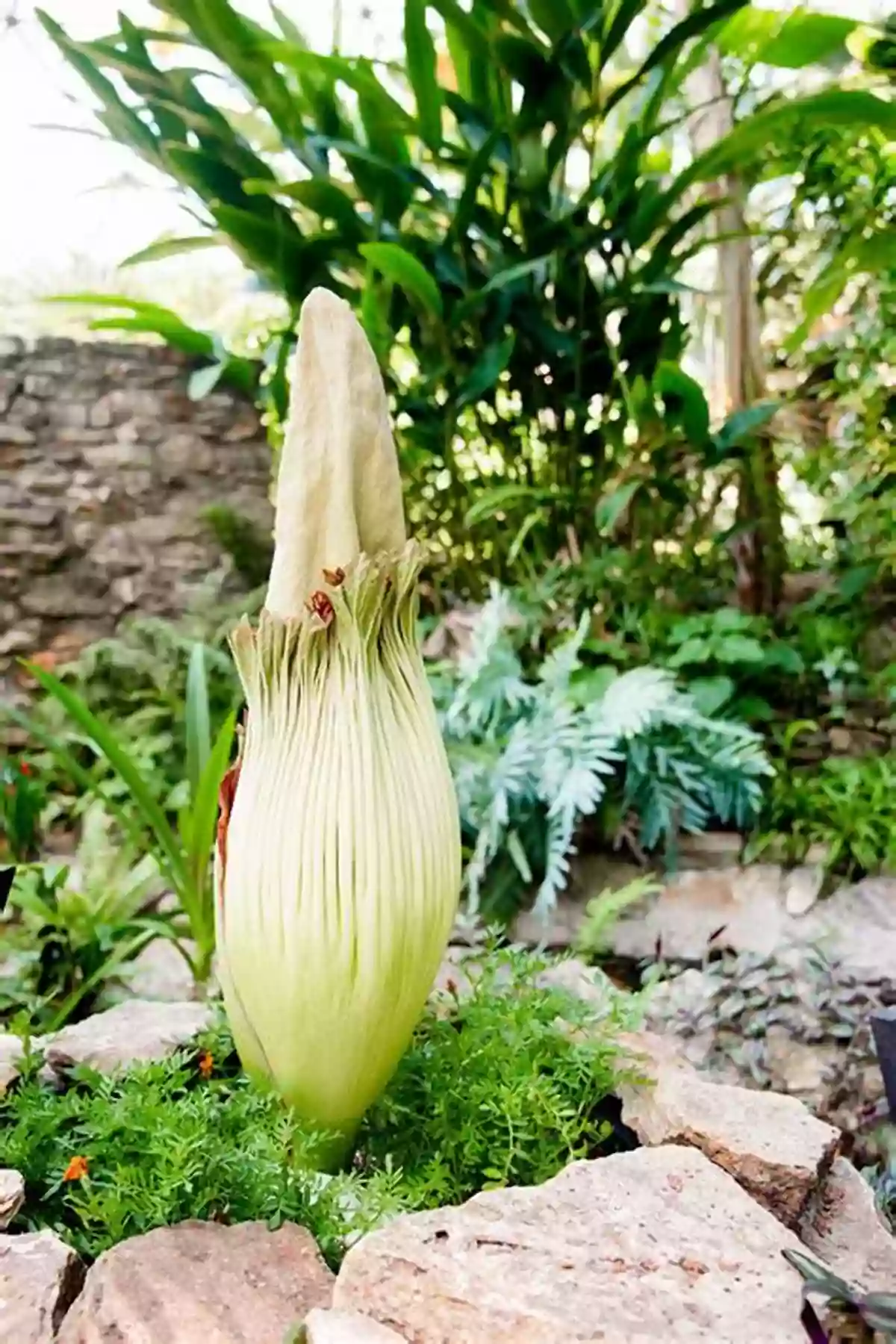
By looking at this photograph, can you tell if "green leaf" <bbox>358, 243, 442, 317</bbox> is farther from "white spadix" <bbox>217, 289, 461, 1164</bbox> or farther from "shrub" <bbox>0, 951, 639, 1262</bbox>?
"shrub" <bbox>0, 951, 639, 1262</bbox>

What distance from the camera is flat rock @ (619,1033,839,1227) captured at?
0.88 meters

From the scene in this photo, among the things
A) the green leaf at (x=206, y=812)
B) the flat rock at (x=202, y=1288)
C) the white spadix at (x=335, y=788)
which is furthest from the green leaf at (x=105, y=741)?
the flat rock at (x=202, y=1288)

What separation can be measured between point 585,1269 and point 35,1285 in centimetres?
33

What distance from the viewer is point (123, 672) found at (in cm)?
316

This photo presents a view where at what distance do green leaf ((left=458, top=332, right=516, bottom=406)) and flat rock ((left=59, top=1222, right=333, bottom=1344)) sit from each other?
2.09 meters

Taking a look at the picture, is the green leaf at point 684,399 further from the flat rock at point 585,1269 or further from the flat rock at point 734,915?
the flat rock at point 585,1269

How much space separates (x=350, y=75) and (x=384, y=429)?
6.16 feet

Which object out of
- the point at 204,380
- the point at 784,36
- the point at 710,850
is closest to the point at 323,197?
the point at 204,380

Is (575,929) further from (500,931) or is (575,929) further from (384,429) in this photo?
(384,429)

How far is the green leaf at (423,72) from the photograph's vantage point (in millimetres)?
2516

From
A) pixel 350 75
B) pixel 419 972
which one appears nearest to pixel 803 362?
pixel 350 75

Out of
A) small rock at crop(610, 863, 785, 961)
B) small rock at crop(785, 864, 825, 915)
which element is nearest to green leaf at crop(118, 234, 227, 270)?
small rock at crop(610, 863, 785, 961)

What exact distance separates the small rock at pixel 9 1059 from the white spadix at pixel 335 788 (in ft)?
0.68

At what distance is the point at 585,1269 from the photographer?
2.22 feet
